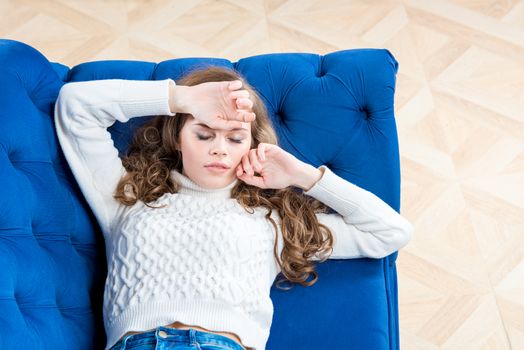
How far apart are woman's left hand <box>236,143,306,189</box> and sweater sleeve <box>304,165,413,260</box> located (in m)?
0.06

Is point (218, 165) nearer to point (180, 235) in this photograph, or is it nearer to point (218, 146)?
point (218, 146)

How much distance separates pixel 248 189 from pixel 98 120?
1.22 feet

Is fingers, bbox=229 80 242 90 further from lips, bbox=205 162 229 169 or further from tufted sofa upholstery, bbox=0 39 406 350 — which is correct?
tufted sofa upholstery, bbox=0 39 406 350

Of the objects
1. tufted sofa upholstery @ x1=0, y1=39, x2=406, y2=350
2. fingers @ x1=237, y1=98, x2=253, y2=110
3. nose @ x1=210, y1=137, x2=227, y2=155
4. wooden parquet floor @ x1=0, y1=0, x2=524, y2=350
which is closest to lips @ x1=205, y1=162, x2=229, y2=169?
nose @ x1=210, y1=137, x2=227, y2=155

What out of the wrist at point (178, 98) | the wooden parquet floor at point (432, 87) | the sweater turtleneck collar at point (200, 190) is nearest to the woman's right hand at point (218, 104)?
the wrist at point (178, 98)

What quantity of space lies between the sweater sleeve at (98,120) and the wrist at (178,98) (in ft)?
0.05

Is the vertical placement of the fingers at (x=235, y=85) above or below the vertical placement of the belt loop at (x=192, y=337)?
above

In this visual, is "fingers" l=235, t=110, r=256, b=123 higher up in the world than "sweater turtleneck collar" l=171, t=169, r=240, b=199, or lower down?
higher up

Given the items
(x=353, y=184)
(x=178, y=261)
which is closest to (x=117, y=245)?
(x=178, y=261)

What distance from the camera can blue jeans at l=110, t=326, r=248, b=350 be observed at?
1.55 metres

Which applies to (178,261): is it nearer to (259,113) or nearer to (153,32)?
(259,113)

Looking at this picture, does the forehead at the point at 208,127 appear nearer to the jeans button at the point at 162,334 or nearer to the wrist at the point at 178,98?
the wrist at the point at 178,98

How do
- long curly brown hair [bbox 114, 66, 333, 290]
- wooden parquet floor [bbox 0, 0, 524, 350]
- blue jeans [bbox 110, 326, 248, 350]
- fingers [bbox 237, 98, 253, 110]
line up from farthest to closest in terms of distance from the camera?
1. wooden parquet floor [bbox 0, 0, 524, 350]
2. long curly brown hair [bbox 114, 66, 333, 290]
3. fingers [bbox 237, 98, 253, 110]
4. blue jeans [bbox 110, 326, 248, 350]

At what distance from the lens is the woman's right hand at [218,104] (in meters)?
1.69
